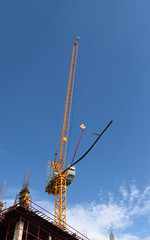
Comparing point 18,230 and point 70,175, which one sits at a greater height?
point 70,175

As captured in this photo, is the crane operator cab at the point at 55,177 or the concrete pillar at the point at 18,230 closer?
the concrete pillar at the point at 18,230

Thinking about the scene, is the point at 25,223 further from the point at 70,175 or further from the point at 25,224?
the point at 70,175

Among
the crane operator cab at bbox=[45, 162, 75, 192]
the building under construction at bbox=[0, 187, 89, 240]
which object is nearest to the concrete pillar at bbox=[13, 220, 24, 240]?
the building under construction at bbox=[0, 187, 89, 240]

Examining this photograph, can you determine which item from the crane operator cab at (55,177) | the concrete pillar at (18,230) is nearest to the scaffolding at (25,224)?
the concrete pillar at (18,230)

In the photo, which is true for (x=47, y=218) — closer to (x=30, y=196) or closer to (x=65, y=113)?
(x=30, y=196)

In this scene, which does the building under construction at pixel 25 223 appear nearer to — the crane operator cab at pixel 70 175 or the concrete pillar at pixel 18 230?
the concrete pillar at pixel 18 230

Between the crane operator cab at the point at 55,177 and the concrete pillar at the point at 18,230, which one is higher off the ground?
the crane operator cab at the point at 55,177

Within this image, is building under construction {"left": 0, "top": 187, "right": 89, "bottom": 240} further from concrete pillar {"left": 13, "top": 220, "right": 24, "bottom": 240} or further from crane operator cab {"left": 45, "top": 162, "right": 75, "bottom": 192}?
crane operator cab {"left": 45, "top": 162, "right": 75, "bottom": 192}

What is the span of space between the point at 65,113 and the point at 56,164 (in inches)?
539

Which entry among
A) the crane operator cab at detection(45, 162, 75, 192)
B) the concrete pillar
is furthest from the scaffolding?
the crane operator cab at detection(45, 162, 75, 192)

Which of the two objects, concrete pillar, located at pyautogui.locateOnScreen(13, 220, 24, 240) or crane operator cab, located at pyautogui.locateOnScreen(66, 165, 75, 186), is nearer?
concrete pillar, located at pyautogui.locateOnScreen(13, 220, 24, 240)

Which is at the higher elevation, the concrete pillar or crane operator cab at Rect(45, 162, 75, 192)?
crane operator cab at Rect(45, 162, 75, 192)

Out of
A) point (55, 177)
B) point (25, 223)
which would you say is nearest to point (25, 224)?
point (25, 223)

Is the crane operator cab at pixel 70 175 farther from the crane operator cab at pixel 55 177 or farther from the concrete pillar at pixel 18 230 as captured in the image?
the concrete pillar at pixel 18 230
